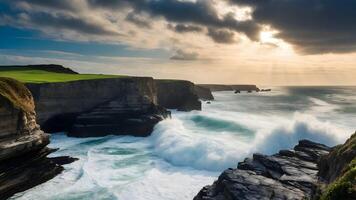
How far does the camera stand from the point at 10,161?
71.7ft

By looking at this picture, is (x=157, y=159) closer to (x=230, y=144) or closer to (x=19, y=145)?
(x=230, y=144)

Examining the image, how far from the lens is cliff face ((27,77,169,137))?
147ft

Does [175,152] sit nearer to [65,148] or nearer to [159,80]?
[65,148]

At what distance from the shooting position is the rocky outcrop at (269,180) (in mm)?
15539

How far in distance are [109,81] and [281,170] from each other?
3532 cm

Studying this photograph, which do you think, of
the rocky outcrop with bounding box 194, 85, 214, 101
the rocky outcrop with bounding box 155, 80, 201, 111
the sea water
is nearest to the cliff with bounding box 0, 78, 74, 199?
the sea water

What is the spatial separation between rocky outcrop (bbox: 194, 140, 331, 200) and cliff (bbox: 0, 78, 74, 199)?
1194 centimetres

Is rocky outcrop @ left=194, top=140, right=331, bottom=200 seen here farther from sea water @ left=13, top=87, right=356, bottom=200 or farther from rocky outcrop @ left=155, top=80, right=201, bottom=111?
rocky outcrop @ left=155, top=80, right=201, bottom=111

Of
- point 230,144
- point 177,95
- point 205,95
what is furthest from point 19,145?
point 205,95

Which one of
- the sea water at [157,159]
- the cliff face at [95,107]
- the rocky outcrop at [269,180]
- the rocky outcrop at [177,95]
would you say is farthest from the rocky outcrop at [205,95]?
the rocky outcrop at [269,180]

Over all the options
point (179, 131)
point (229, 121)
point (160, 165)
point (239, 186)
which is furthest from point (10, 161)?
point (229, 121)

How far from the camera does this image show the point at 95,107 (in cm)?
4800

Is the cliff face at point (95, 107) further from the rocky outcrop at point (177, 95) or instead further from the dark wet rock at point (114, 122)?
the rocky outcrop at point (177, 95)

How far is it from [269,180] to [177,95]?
5662 cm
